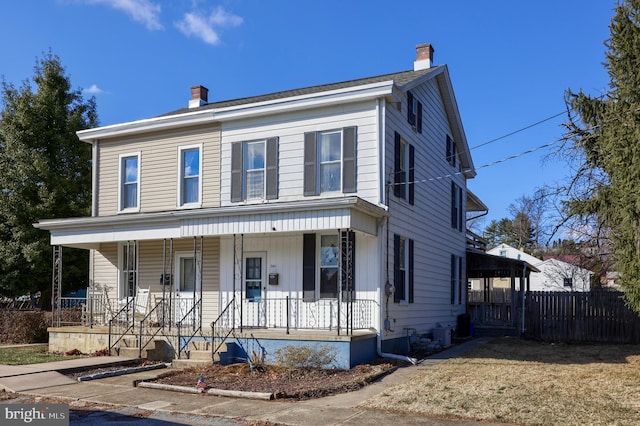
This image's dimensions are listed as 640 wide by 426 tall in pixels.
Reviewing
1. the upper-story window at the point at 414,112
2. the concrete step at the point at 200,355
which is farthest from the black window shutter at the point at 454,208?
the concrete step at the point at 200,355

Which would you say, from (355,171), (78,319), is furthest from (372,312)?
(78,319)

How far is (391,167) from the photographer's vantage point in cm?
1480

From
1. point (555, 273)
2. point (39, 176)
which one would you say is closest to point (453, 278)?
point (39, 176)

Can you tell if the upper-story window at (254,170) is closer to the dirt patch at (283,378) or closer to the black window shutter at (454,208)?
the dirt patch at (283,378)

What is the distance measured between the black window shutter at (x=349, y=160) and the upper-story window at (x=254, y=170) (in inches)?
78.0

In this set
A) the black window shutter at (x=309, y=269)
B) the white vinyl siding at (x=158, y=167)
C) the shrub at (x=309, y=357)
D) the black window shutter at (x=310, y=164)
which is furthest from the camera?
the white vinyl siding at (x=158, y=167)

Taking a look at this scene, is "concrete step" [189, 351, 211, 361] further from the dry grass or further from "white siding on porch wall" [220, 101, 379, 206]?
the dry grass

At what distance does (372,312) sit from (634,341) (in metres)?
10.4

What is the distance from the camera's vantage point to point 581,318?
19.9m

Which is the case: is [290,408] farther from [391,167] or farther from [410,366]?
[391,167]

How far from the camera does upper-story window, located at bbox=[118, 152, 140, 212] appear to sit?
17.8m

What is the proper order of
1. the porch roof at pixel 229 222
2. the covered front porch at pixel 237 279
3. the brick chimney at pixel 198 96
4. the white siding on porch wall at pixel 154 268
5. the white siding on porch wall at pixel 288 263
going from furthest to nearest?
the brick chimney at pixel 198 96
the white siding on porch wall at pixel 154 268
the white siding on porch wall at pixel 288 263
the covered front porch at pixel 237 279
the porch roof at pixel 229 222

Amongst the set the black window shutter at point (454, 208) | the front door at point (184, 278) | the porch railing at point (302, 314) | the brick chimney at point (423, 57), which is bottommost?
the porch railing at point (302, 314)

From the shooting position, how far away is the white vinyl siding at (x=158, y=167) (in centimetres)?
1659
